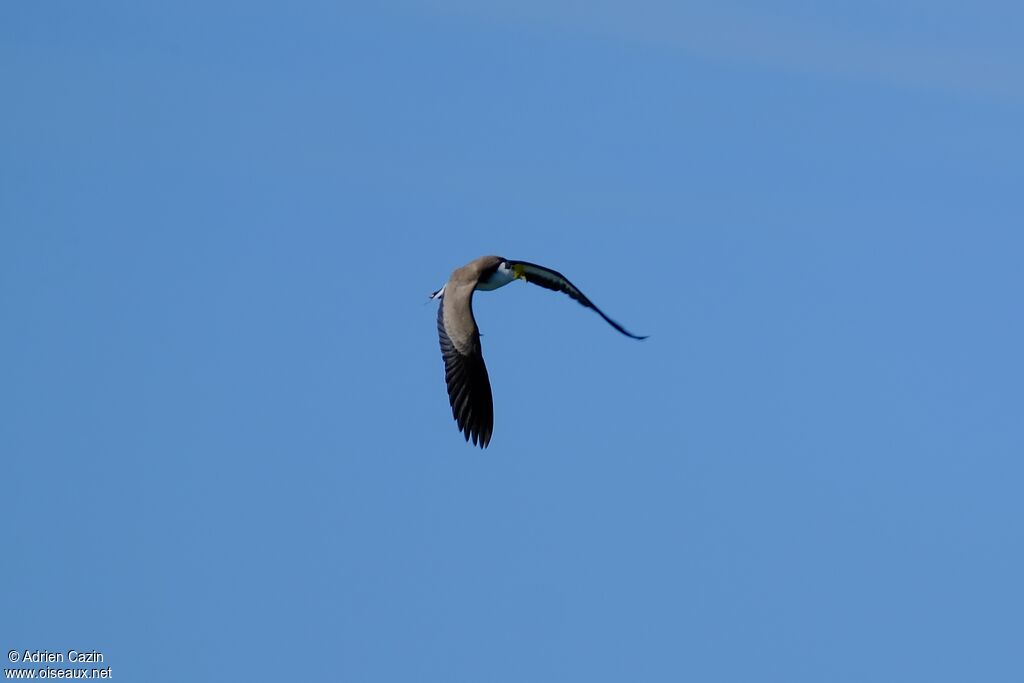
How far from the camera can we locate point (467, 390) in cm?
6594

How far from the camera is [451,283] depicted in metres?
67.4

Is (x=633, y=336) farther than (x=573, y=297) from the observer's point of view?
No

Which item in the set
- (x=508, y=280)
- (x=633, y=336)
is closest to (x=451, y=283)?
(x=508, y=280)

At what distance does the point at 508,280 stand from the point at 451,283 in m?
1.71

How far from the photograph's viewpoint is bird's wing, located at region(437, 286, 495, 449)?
65.8 meters

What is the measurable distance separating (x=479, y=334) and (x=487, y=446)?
3083mm

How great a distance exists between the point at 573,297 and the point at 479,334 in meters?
4.10

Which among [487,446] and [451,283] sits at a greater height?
[451,283]

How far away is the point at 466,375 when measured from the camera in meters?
65.9

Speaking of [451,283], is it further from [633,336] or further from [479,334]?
[633,336]

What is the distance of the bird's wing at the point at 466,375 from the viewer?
216 feet

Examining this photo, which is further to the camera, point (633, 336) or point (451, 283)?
point (451, 283)

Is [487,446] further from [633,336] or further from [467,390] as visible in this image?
[633,336]

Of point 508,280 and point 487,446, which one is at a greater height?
point 508,280
